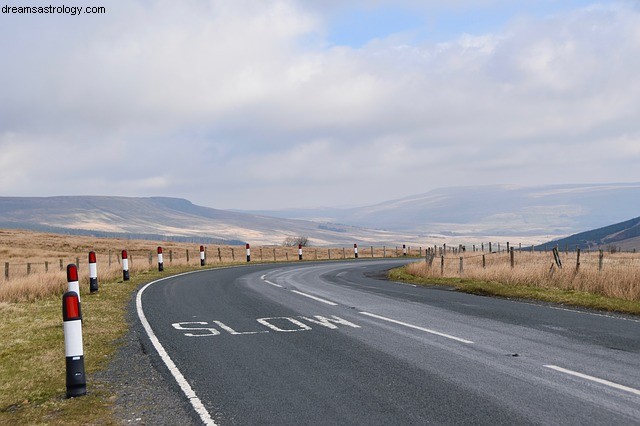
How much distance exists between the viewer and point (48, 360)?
8539 millimetres

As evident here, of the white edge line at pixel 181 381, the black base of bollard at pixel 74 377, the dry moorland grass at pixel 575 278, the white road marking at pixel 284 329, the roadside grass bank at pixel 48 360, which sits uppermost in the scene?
the black base of bollard at pixel 74 377

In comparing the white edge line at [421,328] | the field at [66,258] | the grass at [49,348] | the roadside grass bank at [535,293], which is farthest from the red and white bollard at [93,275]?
the roadside grass bank at [535,293]

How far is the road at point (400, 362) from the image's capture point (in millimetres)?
5801

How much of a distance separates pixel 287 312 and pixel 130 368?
5.67 meters

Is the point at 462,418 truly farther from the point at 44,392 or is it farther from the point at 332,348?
the point at 44,392

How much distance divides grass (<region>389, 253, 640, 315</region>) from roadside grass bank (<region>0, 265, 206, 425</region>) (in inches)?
425

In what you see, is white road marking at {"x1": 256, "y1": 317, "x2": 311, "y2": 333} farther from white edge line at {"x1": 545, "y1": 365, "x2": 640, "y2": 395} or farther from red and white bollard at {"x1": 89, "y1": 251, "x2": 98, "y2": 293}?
red and white bollard at {"x1": 89, "y1": 251, "x2": 98, "y2": 293}

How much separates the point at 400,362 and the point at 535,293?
10141 millimetres

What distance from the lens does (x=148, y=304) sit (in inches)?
604

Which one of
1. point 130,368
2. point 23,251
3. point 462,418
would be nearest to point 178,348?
point 130,368

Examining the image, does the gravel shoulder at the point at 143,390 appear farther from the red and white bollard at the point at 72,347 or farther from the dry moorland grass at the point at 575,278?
the dry moorland grass at the point at 575,278

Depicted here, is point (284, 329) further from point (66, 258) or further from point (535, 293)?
point (66, 258)

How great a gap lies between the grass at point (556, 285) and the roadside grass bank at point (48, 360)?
35.4 feet

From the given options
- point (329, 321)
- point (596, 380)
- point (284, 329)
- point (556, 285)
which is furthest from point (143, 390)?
point (556, 285)
